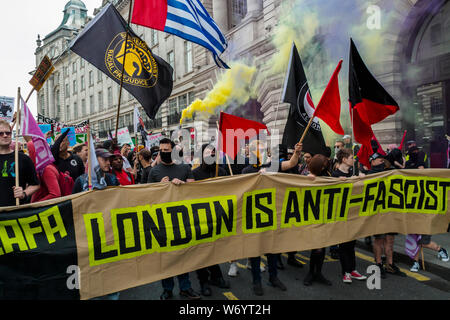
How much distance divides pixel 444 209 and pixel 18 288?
16.5 ft

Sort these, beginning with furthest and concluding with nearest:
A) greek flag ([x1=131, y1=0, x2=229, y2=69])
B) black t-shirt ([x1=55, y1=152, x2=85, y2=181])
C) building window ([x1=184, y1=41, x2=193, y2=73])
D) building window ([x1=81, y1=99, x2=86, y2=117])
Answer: building window ([x1=81, y1=99, x2=86, y2=117]) → building window ([x1=184, y1=41, x2=193, y2=73]) → greek flag ([x1=131, y1=0, x2=229, y2=69]) → black t-shirt ([x1=55, y1=152, x2=85, y2=181])

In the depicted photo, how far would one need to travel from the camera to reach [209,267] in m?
4.35

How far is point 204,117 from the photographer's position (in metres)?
A: 22.3

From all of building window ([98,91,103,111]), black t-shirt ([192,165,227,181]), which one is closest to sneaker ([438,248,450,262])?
black t-shirt ([192,165,227,181])

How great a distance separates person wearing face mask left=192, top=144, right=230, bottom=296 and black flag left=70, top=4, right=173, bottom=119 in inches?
41.3

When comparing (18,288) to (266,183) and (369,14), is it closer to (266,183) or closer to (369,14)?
(266,183)

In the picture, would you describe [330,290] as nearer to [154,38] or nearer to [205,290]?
[205,290]

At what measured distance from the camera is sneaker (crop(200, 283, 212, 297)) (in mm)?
4012

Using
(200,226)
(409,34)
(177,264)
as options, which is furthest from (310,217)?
(409,34)

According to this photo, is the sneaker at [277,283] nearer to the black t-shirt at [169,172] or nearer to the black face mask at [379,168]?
the black t-shirt at [169,172]

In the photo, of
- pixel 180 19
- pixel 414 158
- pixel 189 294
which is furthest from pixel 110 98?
pixel 189 294

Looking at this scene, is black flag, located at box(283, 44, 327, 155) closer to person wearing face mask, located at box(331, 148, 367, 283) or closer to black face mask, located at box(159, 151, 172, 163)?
person wearing face mask, located at box(331, 148, 367, 283)

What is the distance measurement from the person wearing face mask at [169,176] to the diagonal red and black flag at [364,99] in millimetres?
2588

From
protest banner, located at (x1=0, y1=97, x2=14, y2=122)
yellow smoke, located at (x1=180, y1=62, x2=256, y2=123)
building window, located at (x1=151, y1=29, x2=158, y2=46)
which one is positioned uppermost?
building window, located at (x1=151, y1=29, x2=158, y2=46)
